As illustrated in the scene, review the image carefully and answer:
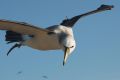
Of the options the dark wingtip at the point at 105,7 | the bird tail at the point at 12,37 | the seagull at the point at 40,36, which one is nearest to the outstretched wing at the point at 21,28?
the seagull at the point at 40,36

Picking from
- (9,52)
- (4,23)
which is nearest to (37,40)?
(4,23)

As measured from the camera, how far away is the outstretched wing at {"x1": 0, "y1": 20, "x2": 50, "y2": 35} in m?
26.0

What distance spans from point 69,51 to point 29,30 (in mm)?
2522

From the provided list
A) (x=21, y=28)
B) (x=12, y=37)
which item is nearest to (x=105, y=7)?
(x=12, y=37)

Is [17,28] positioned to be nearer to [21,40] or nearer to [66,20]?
[21,40]

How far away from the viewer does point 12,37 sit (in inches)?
1105

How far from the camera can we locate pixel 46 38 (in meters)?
26.8

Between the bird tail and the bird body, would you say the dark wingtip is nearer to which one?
the bird body

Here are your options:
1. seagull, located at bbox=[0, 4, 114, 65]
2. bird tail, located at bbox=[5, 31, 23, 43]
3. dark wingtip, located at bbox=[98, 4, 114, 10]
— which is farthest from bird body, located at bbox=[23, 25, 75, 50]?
dark wingtip, located at bbox=[98, 4, 114, 10]

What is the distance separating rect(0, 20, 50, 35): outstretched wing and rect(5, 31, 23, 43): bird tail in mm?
856

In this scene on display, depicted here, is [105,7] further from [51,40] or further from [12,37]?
[12,37]

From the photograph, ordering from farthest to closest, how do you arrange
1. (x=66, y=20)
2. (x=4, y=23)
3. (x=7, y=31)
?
(x=66, y=20) → (x=7, y=31) → (x=4, y=23)

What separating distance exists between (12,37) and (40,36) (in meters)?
1.91

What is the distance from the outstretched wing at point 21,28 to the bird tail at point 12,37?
2.81ft
